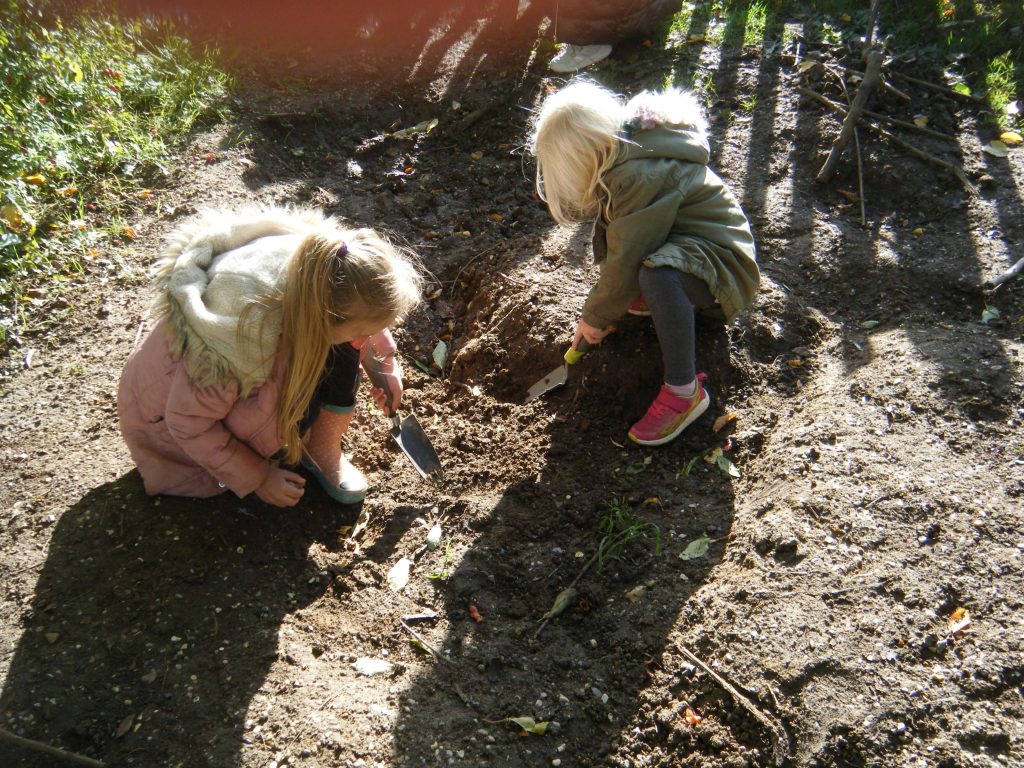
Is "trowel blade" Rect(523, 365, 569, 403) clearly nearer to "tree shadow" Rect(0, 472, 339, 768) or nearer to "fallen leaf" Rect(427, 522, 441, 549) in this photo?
"fallen leaf" Rect(427, 522, 441, 549)

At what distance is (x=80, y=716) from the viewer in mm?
1969

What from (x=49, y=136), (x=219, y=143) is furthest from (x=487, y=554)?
(x=49, y=136)

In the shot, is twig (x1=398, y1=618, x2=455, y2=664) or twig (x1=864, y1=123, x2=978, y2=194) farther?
twig (x1=864, y1=123, x2=978, y2=194)

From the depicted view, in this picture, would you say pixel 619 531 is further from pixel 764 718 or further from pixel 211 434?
pixel 211 434

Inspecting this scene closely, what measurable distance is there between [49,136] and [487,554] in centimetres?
331

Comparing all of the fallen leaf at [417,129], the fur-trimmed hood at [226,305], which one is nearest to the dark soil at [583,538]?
the fur-trimmed hood at [226,305]

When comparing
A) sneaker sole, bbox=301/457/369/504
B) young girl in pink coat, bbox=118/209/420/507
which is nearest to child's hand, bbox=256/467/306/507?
young girl in pink coat, bbox=118/209/420/507

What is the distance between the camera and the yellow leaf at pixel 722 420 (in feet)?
9.11

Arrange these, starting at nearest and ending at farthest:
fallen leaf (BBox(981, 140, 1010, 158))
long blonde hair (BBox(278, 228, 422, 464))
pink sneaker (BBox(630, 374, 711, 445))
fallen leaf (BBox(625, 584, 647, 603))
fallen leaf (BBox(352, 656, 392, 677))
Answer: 1. long blonde hair (BBox(278, 228, 422, 464))
2. fallen leaf (BBox(352, 656, 392, 677))
3. fallen leaf (BBox(625, 584, 647, 603))
4. pink sneaker (BBox(630, 374, 711, 445))
5. fallen leaf (BBox(981, 140, 1010, 158))

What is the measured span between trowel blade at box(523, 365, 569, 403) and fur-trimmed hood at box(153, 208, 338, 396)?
125 cm

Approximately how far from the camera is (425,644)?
88.4 inches

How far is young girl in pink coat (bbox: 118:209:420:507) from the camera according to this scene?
1.93 meters

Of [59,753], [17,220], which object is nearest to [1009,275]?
[59,753]

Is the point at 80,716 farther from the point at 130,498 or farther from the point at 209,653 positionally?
the point at 130,498
